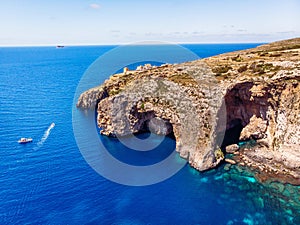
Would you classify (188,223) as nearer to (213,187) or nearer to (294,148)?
(213,187)

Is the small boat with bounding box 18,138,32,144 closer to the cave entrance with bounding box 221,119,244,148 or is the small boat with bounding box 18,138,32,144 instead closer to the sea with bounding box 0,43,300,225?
the sea with bounding box 0,43,300,225

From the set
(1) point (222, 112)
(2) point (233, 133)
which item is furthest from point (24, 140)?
(2) point (233, 133)

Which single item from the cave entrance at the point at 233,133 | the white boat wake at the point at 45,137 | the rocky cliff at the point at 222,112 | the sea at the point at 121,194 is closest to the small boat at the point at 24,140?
the sea at the point at 121,194

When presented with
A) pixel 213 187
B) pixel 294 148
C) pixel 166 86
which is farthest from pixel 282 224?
pixel 166 86

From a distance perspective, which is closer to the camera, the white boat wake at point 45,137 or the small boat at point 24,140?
the white boat wake at point 45,137

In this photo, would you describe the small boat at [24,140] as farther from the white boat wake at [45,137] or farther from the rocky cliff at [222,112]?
the rocky cliff at [222,112]

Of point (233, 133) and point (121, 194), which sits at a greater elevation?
point (233, 133)

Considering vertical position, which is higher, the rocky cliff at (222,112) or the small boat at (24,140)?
the rocky cliff at (222,112)

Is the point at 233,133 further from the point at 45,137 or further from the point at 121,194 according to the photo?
the point at 45,137

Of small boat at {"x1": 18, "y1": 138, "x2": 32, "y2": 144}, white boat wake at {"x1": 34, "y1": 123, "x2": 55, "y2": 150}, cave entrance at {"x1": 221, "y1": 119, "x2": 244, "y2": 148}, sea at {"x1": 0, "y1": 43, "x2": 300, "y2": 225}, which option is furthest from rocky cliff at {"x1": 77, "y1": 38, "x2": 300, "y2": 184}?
small boat at {"x1": 18, "y1": 138, "x2": 32, "y2": 144}
